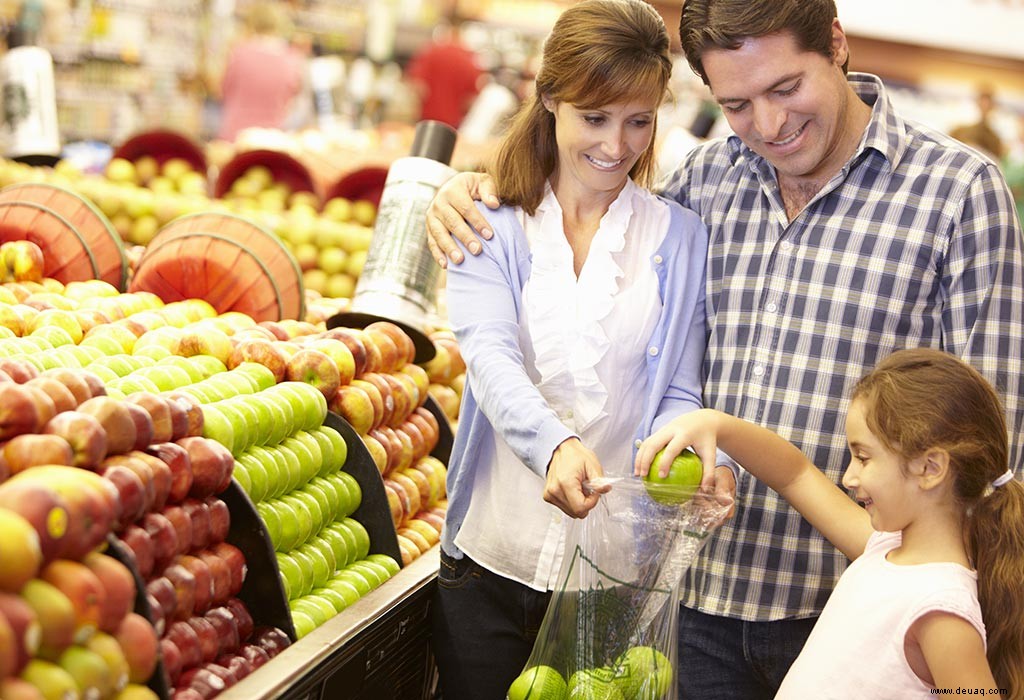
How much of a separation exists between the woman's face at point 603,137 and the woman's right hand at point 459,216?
167mm

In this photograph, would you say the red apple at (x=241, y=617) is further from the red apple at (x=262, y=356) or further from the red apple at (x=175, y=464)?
the red apple at (x=262, y=356)

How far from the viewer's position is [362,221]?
15.5 feet

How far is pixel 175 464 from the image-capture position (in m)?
1.84

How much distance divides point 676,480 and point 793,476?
0.29 metres

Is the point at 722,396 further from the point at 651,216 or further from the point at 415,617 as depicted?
the point at 415,617

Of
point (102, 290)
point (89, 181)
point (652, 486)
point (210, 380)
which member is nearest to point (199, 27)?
point (89, 181)

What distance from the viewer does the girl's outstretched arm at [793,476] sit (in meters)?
1.92

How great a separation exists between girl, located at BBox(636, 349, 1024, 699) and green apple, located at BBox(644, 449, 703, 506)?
0.02 meters

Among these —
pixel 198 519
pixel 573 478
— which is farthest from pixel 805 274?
pixel 198 519

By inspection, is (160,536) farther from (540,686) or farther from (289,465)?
(540,686)

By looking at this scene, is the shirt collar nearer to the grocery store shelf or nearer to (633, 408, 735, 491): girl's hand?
(633, 408, 735, 491): girl's hand

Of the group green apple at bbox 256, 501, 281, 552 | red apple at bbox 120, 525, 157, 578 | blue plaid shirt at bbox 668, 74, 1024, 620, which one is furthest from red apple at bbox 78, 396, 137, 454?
blue plaid shirt at bbox 668, 74, 1024, 620

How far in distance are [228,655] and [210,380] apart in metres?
0.59

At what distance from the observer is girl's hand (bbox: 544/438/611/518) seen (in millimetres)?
1745
